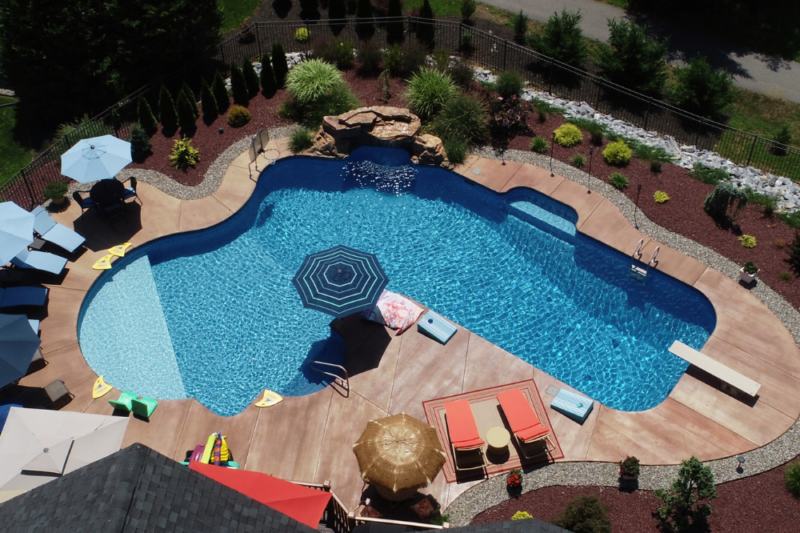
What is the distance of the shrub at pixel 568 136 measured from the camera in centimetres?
2394

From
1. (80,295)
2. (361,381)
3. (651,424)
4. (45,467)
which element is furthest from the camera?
(80,295)

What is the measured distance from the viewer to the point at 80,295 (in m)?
19.7

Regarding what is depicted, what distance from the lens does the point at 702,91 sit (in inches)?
990

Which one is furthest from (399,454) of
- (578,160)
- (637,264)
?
(578,160)

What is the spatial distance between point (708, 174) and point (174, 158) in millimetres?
18270

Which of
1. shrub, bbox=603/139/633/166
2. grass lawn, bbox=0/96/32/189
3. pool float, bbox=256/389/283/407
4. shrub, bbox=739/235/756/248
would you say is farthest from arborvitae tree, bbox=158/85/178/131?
shrub, bbox=739/235/756/248

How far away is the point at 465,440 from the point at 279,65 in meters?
17.5

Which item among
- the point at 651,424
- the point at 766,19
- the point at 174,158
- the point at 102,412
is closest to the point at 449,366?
the point at 651,424

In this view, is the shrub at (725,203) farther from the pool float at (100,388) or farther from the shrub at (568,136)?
the pool float at (100,388)

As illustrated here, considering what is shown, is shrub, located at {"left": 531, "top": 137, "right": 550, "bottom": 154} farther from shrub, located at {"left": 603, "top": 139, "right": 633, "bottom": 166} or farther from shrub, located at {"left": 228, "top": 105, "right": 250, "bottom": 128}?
shrub, located at {"left": 228, "top": 105, "right": 250, "bottom": 128}

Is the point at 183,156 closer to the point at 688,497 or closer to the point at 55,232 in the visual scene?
the point at 55,232

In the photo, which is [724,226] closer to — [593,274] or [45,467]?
[593,274]

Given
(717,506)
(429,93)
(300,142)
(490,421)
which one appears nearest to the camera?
(717,506)

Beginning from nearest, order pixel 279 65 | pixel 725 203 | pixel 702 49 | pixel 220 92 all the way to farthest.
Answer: pixel 725 203 → pixel 220 92 → pixel 279 65 → pixel 702 49
